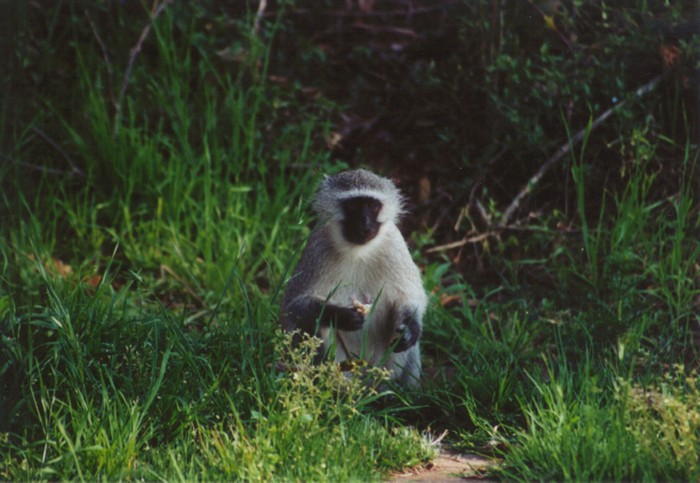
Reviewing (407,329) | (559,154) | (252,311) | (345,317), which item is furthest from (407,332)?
(559,154)

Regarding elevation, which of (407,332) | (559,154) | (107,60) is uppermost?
(107,60)

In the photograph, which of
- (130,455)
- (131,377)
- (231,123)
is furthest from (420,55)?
(130,455)

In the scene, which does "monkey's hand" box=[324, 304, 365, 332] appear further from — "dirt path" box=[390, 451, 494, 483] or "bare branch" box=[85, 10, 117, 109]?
"bare branch" box=[85, 10, 117, 109]

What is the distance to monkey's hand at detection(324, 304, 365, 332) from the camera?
469 centimetres

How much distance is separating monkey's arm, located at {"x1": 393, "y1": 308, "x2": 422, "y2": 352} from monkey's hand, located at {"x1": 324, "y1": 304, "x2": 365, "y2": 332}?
0.72 feet

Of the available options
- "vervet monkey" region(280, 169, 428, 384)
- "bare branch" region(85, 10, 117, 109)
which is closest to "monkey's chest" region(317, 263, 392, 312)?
"vervet monkey" region(280, 169, 428, 384)

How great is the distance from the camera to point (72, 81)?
23.9ft

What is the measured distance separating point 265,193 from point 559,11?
2.63 m

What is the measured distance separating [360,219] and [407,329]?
633 mm

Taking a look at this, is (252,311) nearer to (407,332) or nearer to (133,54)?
(407,332)

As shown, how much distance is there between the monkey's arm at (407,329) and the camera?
4.80 meters

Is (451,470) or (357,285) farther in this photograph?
(357,285)

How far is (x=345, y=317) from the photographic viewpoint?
15.4 feet

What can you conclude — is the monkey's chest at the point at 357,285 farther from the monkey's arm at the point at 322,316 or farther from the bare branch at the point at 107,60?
the bare branch at the point at 107,60
